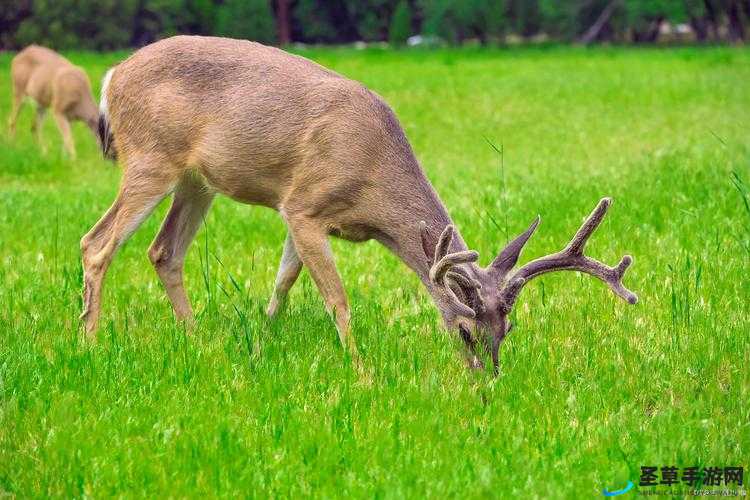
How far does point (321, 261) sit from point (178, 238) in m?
1.22

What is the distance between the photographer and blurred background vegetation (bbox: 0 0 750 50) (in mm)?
37344

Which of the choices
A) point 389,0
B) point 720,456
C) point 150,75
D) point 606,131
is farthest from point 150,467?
point 389,0

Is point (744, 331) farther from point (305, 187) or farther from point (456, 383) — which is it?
point (305, 187)

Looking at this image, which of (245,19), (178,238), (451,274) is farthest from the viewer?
(245,19)

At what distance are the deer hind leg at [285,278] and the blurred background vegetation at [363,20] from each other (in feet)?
102

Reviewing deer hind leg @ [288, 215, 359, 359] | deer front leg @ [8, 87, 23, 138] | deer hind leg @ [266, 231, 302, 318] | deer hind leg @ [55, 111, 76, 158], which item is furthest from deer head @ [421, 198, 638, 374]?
deer front leg @ [8, 87, 23, 138]

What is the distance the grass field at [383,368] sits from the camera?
4414mm

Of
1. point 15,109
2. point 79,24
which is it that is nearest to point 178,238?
point 15,109

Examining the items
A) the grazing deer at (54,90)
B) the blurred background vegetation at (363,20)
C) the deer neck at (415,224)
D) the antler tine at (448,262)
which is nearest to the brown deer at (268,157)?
the deer neck at (415,224)

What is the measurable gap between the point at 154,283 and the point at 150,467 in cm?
338

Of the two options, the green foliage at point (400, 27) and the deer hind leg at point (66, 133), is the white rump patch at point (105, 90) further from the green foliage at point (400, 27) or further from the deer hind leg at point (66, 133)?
the green foliage at point (400, 27)

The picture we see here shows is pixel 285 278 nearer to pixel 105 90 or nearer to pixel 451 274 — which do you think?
pixel 105 90

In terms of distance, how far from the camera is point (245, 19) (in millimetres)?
42000

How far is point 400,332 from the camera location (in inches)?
246
